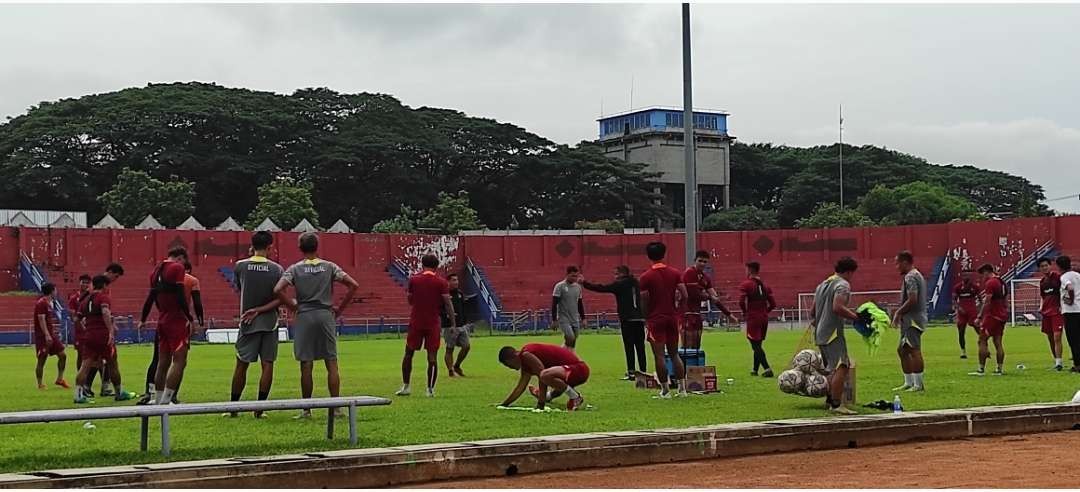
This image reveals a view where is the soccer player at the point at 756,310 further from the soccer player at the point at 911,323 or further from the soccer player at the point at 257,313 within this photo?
the soccer player at the point at 257,313

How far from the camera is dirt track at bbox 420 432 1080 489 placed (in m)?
8.75

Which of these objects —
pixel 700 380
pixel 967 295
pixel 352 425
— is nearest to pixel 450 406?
pixel 700 380

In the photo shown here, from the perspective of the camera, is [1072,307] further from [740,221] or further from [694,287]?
[740,221]

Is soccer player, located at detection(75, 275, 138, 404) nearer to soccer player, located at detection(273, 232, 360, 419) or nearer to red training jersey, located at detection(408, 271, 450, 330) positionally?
red training jersey, located at detection(408, 271, 450, 330)

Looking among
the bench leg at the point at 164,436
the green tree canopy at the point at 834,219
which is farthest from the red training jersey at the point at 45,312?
the green tree canopy at the point at 834,219

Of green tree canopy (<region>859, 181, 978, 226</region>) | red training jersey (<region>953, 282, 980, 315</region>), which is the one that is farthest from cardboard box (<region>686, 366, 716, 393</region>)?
green tree canopy (<region>859, 181, 978, 226</region>)

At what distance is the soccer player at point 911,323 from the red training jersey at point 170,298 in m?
8.30

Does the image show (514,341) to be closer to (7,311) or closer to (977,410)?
(7,311)

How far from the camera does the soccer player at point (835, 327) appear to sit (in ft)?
41.3

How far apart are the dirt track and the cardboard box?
4306mm

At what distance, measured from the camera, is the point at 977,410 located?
1211 cm

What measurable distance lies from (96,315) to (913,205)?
78790 millimetres

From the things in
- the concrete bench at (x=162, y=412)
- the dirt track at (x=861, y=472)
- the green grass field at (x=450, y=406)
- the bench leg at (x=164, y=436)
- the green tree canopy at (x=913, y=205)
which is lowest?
the dirt track at (x=861, y=472)

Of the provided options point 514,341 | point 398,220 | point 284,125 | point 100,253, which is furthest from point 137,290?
point 284,125
